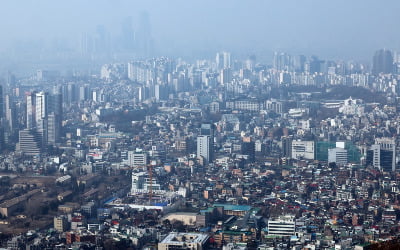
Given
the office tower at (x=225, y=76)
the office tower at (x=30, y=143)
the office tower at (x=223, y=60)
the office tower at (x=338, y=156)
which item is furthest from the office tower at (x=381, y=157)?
the office tower at (x=225, y=76)

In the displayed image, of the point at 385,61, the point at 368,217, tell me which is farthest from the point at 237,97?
the point at 368,217

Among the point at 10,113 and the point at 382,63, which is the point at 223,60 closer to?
the point at 382,63

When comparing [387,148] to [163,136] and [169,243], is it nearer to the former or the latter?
[163,136]

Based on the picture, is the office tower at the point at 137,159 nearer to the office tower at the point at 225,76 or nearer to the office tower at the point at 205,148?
the office tower at the point at 205,148

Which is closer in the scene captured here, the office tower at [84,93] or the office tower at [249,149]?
the office tower at [249,149]

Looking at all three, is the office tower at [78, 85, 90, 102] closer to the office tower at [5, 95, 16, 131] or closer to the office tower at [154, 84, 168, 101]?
the office tower at [154, 84, 168, 101]

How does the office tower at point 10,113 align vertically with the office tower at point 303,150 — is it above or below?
above

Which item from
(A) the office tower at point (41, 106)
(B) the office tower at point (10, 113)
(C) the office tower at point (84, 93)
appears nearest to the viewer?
(B) the office tower at point (10, 113)

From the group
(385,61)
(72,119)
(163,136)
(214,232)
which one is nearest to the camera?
(214,232)
